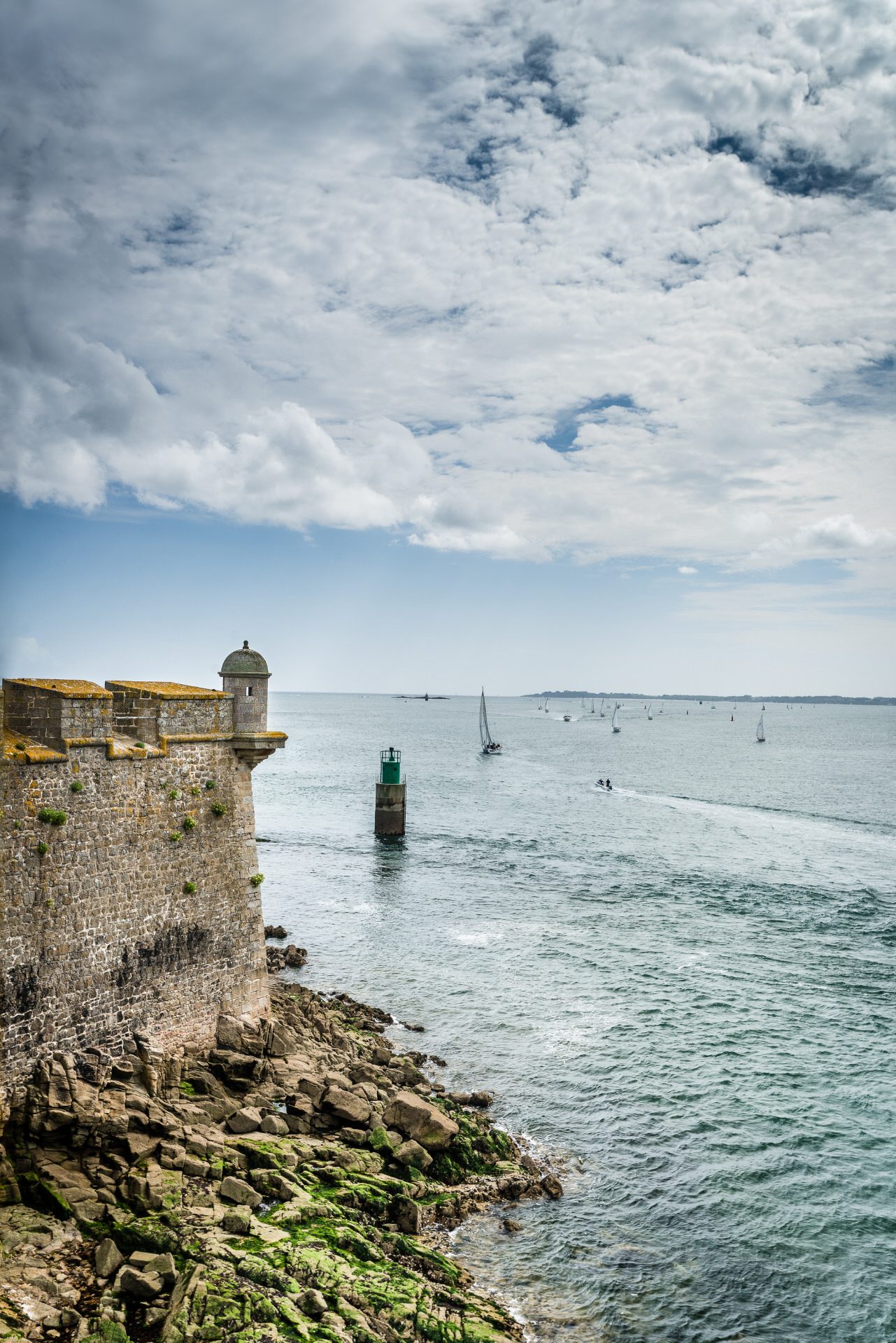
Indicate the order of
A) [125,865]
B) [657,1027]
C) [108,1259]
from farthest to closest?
[657,1027] < [125,865] < [108,1259]

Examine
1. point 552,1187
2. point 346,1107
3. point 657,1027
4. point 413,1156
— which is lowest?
point 657,1027

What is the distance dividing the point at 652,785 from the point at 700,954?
58.2 m

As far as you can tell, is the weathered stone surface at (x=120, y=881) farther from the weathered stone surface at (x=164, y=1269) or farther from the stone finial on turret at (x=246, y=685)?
the weathered stone surface at (x=164, y=1269)

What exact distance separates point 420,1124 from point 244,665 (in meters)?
9.51

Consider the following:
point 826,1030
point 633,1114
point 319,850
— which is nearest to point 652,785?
point 319,850

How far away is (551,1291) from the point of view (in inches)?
535

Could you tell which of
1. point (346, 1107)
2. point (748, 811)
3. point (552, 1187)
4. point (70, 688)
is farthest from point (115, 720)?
point (748, 811)

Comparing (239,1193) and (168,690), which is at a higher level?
(168,690)

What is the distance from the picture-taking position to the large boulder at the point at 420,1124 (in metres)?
16.4

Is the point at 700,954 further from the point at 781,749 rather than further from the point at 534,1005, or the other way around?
the point at 781,749

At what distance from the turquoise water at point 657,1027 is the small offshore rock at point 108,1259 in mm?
5771

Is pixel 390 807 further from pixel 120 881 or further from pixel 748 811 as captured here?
pixel 120 881

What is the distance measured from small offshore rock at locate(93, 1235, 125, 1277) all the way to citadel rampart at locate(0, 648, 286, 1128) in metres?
2.49

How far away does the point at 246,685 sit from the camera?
58.6 feet
